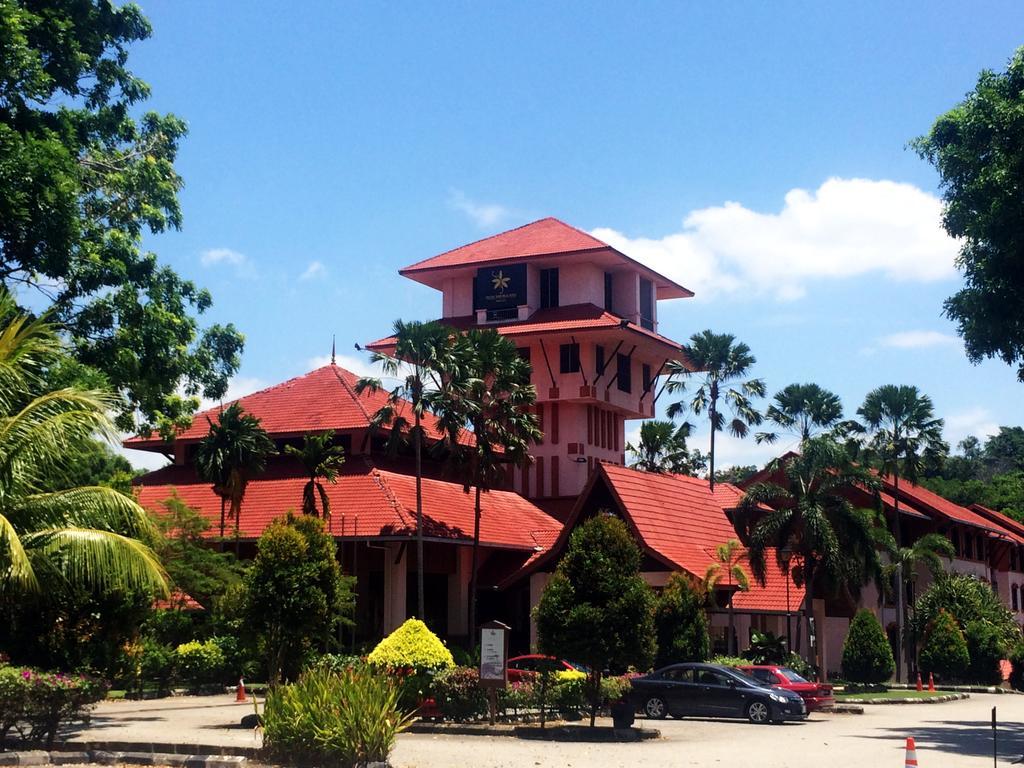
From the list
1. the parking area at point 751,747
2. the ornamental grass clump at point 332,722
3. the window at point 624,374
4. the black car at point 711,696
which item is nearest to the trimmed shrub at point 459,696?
the parking area at point 751,747

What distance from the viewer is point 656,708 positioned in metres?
29.1

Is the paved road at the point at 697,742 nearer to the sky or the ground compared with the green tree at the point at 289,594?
nearer to the ground

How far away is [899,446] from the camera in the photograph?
2117 inches

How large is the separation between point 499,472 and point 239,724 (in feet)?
61.9

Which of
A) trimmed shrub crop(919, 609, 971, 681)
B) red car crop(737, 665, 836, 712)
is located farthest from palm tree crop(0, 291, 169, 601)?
trimmed shrub crop(919, 609, 971, 681)

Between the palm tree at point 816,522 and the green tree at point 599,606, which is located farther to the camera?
the palm tree at point 816,522

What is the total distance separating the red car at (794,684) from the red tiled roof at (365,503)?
A: 1371cm

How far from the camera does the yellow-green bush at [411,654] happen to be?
24.9 metres

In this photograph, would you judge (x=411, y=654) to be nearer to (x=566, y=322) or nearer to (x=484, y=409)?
(x=484, y=409)

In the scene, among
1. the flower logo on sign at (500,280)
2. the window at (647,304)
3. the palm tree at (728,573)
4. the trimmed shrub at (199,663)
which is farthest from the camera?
the window at (647,304)

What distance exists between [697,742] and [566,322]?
33098mm

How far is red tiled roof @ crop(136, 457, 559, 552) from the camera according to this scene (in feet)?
134

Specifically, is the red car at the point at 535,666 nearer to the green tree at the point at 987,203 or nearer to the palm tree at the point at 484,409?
the palm tree at the point at 484,409

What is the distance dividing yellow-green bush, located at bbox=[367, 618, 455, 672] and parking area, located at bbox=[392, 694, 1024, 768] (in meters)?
1.89
